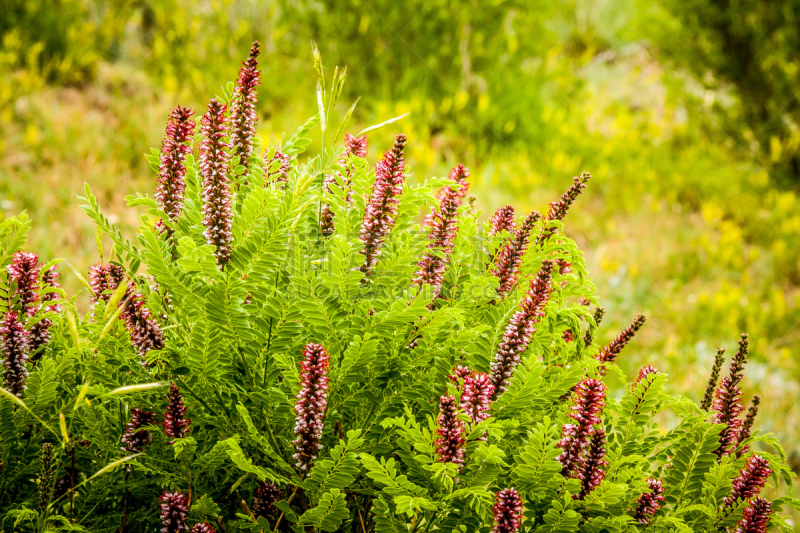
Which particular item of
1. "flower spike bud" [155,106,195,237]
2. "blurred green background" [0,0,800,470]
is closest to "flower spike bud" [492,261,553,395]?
"flower spike bud" [155,106,195,237]

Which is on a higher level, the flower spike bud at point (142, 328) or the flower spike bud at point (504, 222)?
the flower spike bud at point (504, 222)

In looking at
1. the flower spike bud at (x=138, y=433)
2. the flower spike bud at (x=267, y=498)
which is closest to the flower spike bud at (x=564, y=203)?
the flower spike bud at (x=267, y=498)

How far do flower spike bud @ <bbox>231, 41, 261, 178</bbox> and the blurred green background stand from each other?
11.7 feet

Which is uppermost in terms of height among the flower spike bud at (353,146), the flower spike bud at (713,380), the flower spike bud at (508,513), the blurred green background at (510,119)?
the blurred green background at (510,119)

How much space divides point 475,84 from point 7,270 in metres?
5.93

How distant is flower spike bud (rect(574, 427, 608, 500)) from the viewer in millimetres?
1180

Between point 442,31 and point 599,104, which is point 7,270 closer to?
point 442,31

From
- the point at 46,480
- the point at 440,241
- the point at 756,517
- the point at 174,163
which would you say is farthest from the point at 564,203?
the point at 46,480

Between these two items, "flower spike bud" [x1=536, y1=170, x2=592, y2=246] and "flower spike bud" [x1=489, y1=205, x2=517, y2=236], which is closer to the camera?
"flower spike bud" [x1=536, y1=170, x2=592, y2=246]

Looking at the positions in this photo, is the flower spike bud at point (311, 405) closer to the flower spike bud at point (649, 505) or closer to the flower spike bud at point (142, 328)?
the flower spike bud at point (142, 328)

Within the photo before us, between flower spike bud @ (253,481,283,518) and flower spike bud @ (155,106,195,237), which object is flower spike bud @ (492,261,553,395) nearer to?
flower spike bud @ (253,481,283,518)

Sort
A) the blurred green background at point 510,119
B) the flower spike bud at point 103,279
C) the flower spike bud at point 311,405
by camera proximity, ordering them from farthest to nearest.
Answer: the blurred green background at point 510,119 < the flower spike bud at point 103,279 < the flower spike bud at point 311,405

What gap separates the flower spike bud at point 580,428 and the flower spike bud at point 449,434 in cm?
20

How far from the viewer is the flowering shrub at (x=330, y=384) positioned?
1.12 m
